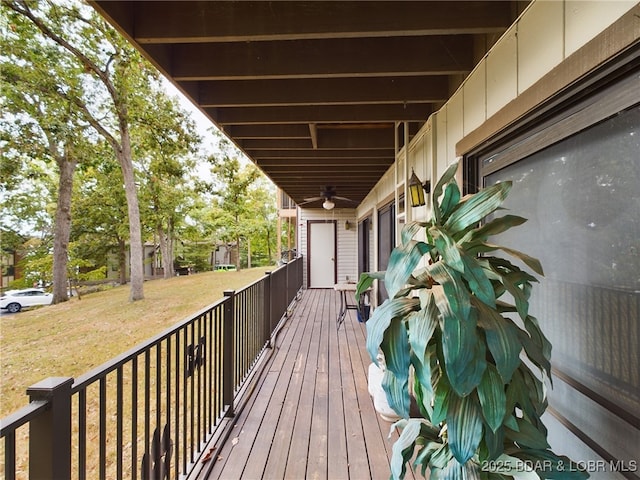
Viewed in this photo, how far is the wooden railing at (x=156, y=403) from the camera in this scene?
0.88 metres

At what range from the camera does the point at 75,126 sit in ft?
26.8

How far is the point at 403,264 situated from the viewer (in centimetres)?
98

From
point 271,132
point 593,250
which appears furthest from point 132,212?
point 593,250

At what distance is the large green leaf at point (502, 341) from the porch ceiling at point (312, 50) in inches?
55.9

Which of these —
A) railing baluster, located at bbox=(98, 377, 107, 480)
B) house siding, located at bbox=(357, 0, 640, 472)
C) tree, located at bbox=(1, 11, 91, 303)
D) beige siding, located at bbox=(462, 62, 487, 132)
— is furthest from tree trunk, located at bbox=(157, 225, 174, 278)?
house siding, located at bbox=(357, 0, 640, 472)

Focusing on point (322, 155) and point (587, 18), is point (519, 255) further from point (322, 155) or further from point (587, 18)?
point (322, 155)

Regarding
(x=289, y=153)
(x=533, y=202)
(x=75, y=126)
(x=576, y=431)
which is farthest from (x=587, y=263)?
(x=75, y=126)

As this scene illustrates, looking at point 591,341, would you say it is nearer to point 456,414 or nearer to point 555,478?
point 555,478

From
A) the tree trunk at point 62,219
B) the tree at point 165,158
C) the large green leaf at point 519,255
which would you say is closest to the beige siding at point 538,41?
the large green leaf at point 519,255

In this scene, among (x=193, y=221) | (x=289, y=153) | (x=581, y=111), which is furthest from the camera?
(x=193, y=221)

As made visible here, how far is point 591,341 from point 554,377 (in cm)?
29

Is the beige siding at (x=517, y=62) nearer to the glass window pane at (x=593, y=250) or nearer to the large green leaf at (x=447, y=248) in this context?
the glass window pane at (x=593, y=250)

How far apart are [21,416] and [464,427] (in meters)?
1.21

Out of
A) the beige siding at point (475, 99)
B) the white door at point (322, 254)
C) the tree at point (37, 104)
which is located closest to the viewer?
the beige siding at point (475, 99)
